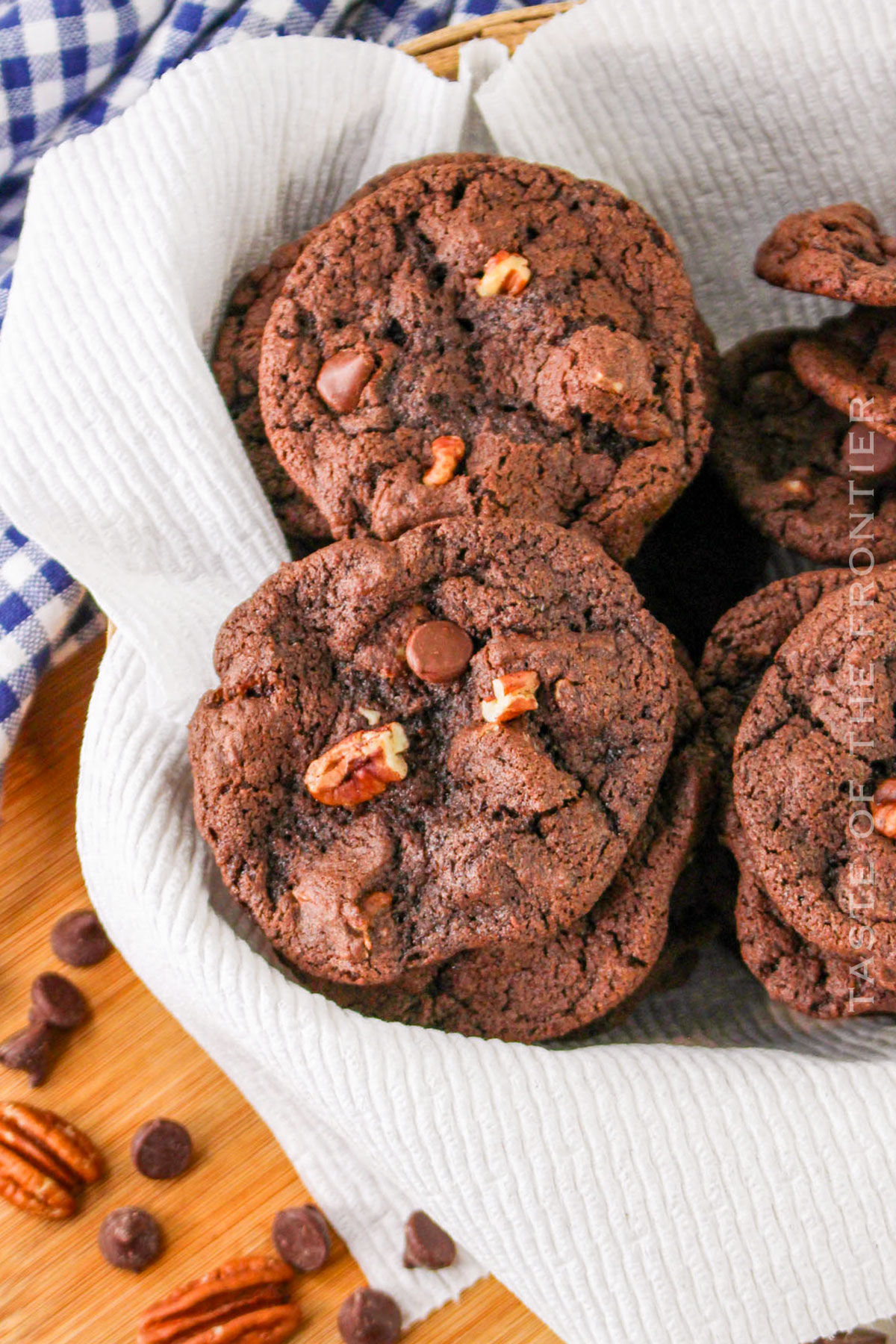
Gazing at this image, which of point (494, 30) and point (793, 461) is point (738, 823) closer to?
point (793, 461)

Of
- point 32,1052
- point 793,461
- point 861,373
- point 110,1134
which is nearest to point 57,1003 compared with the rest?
point 32,1052

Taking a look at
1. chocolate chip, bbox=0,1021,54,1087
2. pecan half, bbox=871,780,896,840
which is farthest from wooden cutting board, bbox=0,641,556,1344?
pecan half, bbox=871,780,896,840

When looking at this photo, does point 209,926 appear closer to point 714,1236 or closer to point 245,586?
point 245,586

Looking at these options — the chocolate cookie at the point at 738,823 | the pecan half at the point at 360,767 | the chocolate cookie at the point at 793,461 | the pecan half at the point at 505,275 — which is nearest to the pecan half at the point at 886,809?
the chocolate cookie at the point at 738,823

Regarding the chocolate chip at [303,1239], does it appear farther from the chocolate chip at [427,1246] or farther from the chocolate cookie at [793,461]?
the chocolate cookie at [793,461]

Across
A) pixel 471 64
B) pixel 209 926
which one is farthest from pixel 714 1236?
pixel 471 64

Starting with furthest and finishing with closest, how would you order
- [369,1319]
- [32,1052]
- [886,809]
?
[32,1052] → [369,1319] → [886,809]
